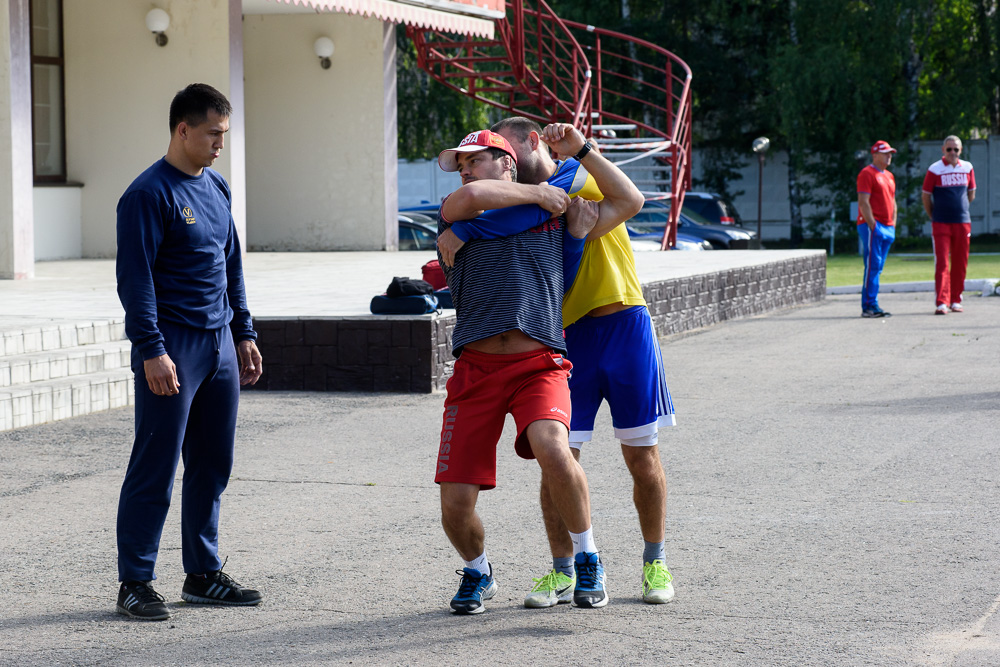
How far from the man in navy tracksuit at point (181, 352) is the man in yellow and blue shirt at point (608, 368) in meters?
1.02

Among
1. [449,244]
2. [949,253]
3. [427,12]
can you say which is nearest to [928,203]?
[949,253]

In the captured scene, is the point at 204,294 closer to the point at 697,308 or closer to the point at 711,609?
the point at 711,609

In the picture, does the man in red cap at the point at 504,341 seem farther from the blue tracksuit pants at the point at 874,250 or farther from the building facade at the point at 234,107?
the blue tracksuit pants at the point at 874,250

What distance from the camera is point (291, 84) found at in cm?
1950

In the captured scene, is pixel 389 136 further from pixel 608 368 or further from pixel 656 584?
pixel 656 584

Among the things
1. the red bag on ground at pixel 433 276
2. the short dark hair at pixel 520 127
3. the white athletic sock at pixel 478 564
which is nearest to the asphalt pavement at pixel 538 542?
the white athletic sock at pixel 478 564

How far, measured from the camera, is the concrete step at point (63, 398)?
8.17m

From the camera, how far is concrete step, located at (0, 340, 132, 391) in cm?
853

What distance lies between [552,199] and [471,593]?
52.2 inches

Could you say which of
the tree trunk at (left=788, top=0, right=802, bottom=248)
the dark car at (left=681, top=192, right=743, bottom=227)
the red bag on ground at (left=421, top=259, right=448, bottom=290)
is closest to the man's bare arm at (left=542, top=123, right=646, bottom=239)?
the red bag on ground at (left=421, top=259, right=448, bottom=290)

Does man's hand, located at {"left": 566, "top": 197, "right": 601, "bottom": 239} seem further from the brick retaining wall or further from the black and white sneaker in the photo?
the brick retaining wall

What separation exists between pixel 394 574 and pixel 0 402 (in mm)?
3957

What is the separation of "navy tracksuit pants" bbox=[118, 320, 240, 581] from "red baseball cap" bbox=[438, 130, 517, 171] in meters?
0.99

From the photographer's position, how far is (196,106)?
179 inches
